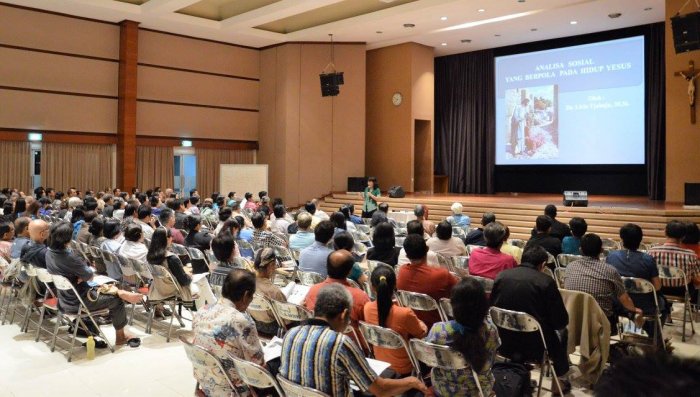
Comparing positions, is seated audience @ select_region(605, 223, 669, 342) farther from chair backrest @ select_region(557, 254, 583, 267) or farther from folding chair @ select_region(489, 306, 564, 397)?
folding chair @ select_region(489, 306, 564, 397)

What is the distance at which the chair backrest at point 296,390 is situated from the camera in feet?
7.68

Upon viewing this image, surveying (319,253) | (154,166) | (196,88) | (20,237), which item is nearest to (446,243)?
(319,253)

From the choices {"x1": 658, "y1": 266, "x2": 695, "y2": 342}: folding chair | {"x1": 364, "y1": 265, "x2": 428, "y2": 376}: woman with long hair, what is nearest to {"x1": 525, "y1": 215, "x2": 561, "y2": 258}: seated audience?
{"x1": 658, "y1": 266, "x2": 695, "y2": 342}: folding chair

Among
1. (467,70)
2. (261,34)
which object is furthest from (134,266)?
(467,70)

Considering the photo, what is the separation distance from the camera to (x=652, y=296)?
182 inches

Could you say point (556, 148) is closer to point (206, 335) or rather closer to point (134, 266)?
point (134, 266)

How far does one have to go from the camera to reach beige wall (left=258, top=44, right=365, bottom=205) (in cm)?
1597

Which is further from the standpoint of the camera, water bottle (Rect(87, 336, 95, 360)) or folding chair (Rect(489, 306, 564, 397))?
water bottle (Rect(87, 336, 95, 360))

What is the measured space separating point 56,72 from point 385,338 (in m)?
13.3

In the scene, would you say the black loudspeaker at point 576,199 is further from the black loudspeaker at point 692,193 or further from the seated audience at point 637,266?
the seated audience at point 637,266

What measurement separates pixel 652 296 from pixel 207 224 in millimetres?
6702

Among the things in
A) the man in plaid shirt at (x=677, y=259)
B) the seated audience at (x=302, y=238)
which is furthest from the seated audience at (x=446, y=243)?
the man in plaid shirt at (x=677, y=259)

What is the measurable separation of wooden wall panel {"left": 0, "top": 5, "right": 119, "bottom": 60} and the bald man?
9.72 metres

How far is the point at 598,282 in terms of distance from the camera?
4129 mm
